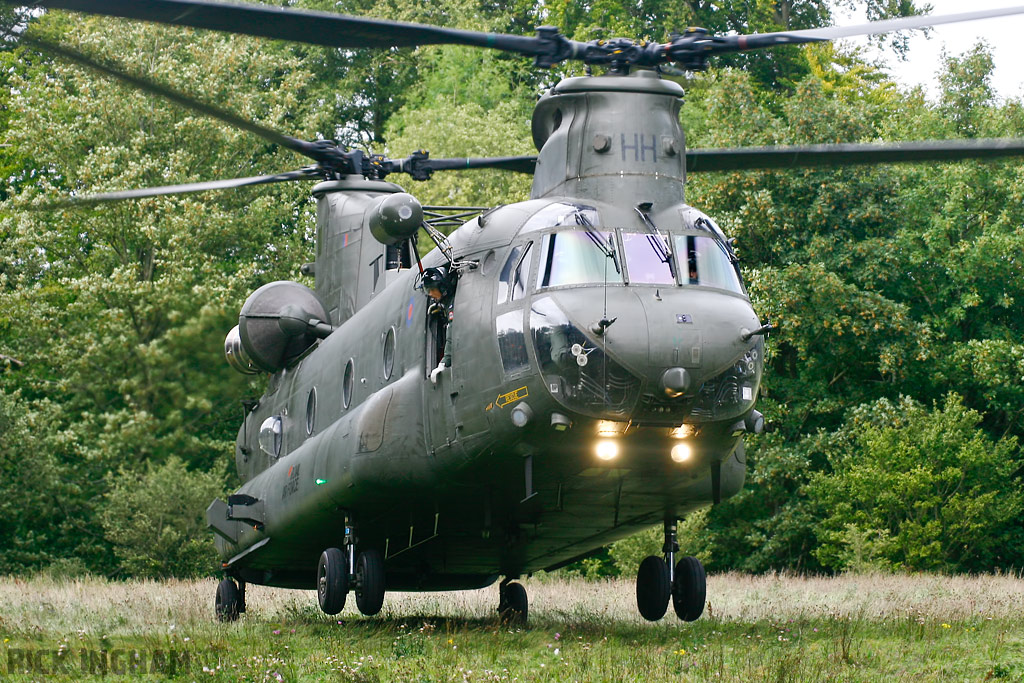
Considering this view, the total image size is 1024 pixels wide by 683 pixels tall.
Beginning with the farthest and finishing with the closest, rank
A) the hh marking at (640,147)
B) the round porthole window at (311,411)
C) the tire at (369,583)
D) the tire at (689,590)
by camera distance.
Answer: the round porthole window at (311,411), the tire at (369,583), the tire at (689,590), the hh marking at (640,147)

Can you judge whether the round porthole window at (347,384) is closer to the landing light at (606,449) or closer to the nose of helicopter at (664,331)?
the landing light at (606,449)

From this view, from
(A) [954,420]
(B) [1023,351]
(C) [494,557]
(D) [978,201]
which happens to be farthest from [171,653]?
(D) [978,201]

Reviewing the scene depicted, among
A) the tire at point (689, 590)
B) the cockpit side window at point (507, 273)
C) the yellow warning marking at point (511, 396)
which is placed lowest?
the tire at point (689, 590)

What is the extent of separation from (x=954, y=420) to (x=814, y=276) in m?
4.89

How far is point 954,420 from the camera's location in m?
28.6

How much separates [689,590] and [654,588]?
435mm

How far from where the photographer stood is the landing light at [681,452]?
11492mm

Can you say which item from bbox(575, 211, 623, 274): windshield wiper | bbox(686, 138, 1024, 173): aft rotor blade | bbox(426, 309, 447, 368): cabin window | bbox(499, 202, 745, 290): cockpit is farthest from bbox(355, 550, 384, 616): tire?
bbox(686, 138, 1024, 173): aft rotor blade

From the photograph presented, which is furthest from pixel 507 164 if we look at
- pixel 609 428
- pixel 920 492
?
pixel 920 492

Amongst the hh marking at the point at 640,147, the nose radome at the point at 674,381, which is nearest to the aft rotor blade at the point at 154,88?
the hh marking at the point at 640,147

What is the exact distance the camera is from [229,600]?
63.6 ft

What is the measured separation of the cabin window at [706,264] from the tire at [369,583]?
4.86 m

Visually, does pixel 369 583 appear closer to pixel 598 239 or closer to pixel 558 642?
pixel 558 642

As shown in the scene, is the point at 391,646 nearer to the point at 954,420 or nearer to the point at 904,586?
the point at 904,586
